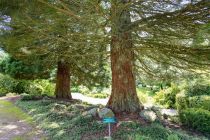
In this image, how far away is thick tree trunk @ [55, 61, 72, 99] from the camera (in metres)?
12.1

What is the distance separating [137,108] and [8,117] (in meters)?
5.02

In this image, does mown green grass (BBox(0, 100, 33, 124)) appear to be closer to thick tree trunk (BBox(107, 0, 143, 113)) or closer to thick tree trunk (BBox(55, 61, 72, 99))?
thick tree trunk (BBox(55, 61, 72, 99))

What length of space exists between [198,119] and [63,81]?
7083 mm

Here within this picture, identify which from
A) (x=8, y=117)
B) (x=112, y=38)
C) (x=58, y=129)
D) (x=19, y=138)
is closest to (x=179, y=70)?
(x=112, y=38)

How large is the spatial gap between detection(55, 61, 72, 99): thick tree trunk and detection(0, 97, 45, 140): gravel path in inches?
102

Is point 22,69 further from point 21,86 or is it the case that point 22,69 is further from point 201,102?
point 201,102

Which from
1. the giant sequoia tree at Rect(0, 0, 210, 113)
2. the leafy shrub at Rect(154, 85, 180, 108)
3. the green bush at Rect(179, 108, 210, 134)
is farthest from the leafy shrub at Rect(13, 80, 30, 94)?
the green bush at Rect(179, 108, 210, 134)

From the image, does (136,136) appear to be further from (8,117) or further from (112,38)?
(8,117)

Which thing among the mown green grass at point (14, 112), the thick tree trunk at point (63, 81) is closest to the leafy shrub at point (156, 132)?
the mown green grass at point (14, 112)

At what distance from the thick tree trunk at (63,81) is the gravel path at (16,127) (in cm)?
260

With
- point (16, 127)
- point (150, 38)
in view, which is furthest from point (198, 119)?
point (16, 127)

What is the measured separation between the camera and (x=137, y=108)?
23.5 ft

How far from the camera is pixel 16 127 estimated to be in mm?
7594

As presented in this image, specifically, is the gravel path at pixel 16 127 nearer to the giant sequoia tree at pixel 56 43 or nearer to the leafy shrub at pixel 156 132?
the giant sequoia tree at pixel 56 43
